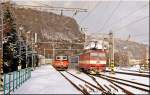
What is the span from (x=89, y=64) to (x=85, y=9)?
40.0ft

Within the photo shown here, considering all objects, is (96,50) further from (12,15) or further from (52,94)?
(52,94)

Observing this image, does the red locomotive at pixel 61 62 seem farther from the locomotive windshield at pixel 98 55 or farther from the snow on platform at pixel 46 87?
the snow on platform at pixel 46 87

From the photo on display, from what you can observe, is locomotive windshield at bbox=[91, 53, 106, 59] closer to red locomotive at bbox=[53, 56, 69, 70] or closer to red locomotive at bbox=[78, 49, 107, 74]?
red locomotive at bbox=[78, 49, 107, 74]

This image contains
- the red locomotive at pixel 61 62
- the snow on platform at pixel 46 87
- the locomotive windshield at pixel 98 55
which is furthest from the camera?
the red locomotive at pixel 61 62

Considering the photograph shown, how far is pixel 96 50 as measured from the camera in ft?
177

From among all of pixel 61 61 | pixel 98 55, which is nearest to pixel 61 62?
pixel 61 61

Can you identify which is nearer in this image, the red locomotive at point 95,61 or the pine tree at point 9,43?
the red locomotive at point 95,61

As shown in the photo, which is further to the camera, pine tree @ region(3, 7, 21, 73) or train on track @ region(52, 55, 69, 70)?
train on track @ region(52, 55, 69, 70)

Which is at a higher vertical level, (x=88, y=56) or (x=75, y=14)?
(x=75, y=14)

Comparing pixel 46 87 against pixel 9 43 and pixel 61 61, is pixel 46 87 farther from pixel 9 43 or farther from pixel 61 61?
pixel 61 61

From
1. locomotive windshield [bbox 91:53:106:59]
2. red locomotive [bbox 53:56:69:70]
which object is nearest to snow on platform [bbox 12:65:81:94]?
locomotive windshield [bbox 91:53:106:59]

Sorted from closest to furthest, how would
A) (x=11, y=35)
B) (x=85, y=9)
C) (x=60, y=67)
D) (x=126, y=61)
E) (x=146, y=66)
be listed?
(x=85, y=9) → (x=11, y=35) → (x=146, y=66) → (x=60, y=67) → (x=126, y=61)

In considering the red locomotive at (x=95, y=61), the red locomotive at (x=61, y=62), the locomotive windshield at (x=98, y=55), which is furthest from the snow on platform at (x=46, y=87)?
the red locomotive at (x=61, y=62)

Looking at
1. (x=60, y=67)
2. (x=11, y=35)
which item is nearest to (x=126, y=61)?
(x=60, y=67)
